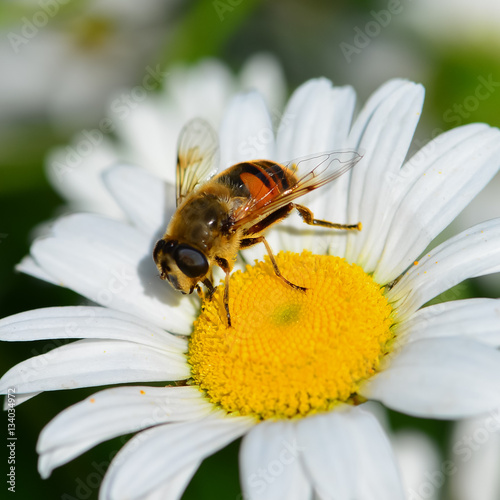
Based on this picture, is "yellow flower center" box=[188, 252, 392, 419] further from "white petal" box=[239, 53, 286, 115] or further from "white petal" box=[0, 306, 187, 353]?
"white petal" box=[239, 53, 286, 115]

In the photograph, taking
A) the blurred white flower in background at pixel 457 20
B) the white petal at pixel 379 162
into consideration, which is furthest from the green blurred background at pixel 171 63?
the white petal at pixel 379 162

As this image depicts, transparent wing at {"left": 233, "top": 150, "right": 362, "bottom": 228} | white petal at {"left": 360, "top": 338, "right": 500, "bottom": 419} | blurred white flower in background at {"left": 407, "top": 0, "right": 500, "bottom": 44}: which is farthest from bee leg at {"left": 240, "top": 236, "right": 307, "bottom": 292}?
blurred white flower in background at {"left": 407, "top": 0, "right": 500, "bottom": 44}

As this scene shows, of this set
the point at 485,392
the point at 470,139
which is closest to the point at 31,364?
the point at 485,392

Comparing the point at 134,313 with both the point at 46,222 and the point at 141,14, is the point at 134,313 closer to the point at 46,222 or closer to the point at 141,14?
the point at 46,222

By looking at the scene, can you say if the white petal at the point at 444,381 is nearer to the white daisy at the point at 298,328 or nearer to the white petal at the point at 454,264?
the white daisy at the point at 298,328

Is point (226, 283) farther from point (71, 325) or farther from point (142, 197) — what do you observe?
point (142, 197)

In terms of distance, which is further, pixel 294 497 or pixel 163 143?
pixel 163 143
